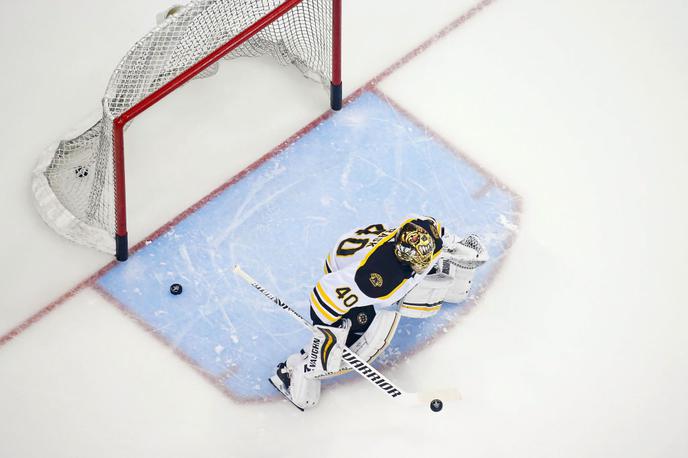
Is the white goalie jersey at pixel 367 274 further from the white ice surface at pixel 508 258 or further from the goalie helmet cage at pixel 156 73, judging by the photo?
the goalie helmet cage at pixel 156 73

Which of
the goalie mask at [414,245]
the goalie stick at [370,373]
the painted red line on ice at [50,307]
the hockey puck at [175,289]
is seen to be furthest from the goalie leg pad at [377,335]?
the painted red line on ice at [50,307]

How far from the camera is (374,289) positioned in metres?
5.34

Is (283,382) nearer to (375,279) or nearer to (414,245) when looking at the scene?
(375,279)

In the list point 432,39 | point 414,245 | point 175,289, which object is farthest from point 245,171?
point 414,245

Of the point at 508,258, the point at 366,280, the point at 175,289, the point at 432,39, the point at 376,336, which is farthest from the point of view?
the point at 432,39

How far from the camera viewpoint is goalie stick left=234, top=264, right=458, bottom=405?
554 centimetres

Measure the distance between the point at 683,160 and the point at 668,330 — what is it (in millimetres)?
1027

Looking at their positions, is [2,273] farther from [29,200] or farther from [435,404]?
[435,404]

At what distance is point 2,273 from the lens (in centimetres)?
617

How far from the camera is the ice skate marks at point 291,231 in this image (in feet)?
19.8

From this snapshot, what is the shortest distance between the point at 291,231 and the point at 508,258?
1.07 metres

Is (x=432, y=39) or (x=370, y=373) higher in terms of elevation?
(x=432, y=39)

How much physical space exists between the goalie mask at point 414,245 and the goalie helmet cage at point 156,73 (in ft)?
4.17

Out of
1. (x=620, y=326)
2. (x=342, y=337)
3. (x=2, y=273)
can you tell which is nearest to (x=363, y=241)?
(x=342, y=337)
